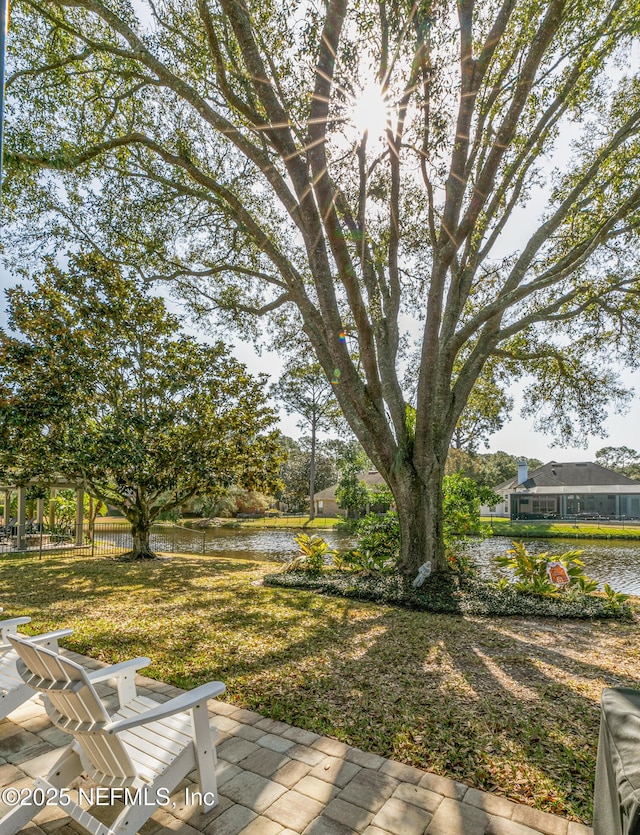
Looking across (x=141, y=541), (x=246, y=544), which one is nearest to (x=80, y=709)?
(x=141, y=541)

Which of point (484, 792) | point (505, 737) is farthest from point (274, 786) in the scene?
point (505, 737)

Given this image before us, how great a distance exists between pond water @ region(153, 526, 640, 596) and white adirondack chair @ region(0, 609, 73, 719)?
1066 cm

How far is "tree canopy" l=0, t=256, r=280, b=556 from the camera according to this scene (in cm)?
1108

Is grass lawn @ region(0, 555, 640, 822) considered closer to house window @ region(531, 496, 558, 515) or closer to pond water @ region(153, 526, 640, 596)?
pond water @ region(153, 526, 640, 596)

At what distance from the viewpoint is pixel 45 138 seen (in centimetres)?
851

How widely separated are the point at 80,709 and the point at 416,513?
6.54m

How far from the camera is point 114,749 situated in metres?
2.03

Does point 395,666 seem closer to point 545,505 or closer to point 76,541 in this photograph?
point 76,541

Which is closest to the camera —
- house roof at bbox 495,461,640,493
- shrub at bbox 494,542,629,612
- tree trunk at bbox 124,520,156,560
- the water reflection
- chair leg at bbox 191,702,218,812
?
chair leg at bbox 191,702,218,812

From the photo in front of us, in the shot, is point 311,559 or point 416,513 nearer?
point 416,513

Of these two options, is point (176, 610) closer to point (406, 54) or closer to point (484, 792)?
point (484, 792)

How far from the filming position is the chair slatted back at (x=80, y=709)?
2047mm

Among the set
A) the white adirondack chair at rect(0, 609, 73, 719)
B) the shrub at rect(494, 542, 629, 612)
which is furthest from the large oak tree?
the white adirondack chair at rect(0, 609, 73, 719)

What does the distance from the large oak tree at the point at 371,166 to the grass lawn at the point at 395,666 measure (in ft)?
8.76
